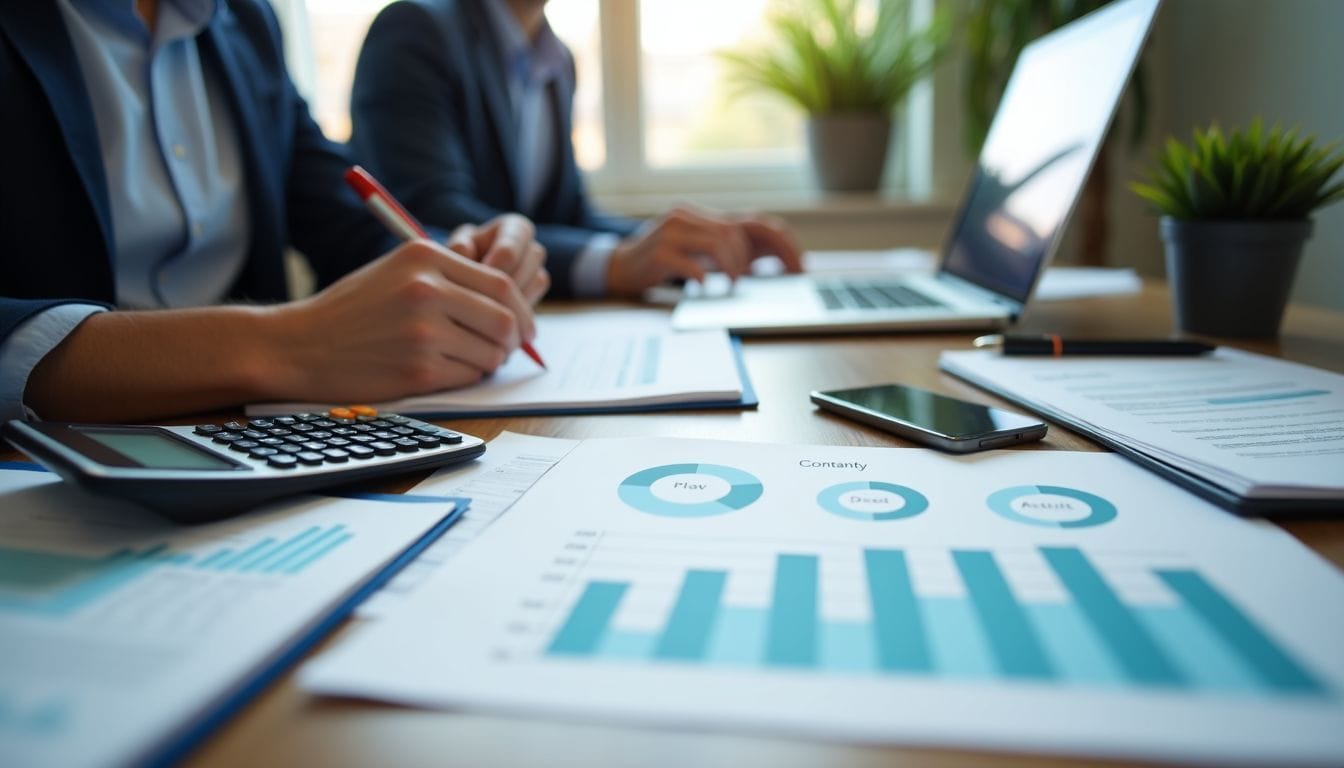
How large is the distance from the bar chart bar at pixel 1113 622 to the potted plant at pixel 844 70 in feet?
5.74

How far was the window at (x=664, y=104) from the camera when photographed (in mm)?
2074

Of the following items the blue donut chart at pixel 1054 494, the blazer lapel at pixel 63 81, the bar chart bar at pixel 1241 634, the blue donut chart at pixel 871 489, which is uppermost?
the blazer lapel at pixel 63 81

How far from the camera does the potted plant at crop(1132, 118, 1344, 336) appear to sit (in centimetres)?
67

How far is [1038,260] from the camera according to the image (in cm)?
71

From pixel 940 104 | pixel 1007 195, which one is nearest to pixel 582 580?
pixel 1007 195

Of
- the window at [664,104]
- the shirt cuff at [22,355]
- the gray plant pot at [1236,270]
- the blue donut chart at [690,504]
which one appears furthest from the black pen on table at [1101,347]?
the window at [664,104]

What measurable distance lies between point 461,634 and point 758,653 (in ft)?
0.30

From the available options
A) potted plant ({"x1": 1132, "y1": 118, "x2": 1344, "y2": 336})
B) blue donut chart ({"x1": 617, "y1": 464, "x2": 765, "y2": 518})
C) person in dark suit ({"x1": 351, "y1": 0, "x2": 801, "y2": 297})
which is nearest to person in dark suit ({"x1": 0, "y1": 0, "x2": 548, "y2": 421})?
person in dark suit ({"x1": 351, "y1": 0, "x2": 801, "y2": 297})

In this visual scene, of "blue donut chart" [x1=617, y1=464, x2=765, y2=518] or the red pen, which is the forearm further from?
"blue donut chart" [x1=617, y1=464, x2=765, y2=518]

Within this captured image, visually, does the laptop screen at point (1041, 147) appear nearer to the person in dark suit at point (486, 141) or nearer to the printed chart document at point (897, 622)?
the person in dark suit at point (486, 141)

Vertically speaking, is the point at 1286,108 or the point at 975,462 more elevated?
the point at 1286,108

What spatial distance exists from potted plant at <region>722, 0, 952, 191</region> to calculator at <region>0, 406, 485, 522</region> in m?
1.66

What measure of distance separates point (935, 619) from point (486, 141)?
1169mm

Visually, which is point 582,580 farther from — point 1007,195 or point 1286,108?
point 1286,108
